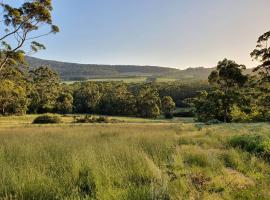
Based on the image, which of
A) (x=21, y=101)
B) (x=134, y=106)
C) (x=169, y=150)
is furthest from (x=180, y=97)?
(x=169, y=150)

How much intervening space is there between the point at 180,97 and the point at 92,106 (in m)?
36.2

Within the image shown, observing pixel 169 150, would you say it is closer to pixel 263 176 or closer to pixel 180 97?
pixel 263 176

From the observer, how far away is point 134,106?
9594 centimetres

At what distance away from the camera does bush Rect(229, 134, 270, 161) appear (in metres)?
9.54

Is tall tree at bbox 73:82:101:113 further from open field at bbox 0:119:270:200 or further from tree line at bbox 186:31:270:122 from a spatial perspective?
open field at bbox 0:119:270:200

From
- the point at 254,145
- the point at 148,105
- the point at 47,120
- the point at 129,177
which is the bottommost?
the point at 148,105

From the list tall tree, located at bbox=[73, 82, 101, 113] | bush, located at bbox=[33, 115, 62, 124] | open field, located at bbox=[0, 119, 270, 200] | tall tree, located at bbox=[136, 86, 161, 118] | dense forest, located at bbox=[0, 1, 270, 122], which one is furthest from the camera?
tall tree, located at bbox=[73, 82, 101, 113]

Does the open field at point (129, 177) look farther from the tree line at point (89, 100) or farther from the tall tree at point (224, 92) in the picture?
the tree line at point (89, 100)

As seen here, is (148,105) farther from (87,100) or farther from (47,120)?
(47,120)

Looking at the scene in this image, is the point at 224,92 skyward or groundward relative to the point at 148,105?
skyward

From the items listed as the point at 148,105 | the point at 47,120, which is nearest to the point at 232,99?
the point at 47,120

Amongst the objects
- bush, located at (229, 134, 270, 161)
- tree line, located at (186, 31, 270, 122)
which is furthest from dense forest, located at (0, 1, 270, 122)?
bush, located at (229, 134, 270, 161)

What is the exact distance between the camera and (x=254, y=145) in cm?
1084

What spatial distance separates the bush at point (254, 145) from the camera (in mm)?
9544
